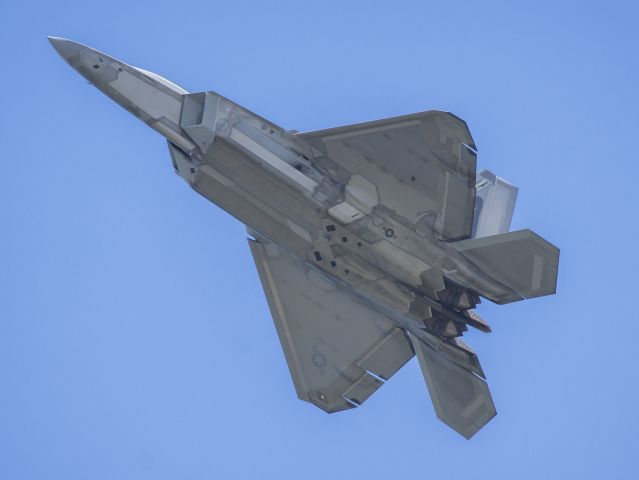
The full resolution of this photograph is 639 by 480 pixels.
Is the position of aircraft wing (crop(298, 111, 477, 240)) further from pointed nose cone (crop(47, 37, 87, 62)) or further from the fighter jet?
pointed nose cone (crop(47, 37, 87, 62))

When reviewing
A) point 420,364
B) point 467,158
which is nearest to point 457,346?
point 420,364

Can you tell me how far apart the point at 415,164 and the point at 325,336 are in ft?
20.2

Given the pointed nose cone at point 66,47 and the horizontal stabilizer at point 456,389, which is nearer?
the pointed nose cone at point 66,47

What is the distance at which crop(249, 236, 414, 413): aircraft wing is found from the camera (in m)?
28.6

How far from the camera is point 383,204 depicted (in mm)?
25297

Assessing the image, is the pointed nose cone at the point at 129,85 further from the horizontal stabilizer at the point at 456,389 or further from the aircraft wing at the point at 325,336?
the horizontal stabilizer at the point at 456,389

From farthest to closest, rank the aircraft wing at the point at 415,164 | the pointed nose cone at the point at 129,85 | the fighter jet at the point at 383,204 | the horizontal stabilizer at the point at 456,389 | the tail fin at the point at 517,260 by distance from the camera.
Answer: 1. the horizontal stabilizer at the point at 456,389
2. the pointed nose cone at the point at 129,85
3. the fighter jet at the point at 383,204
4. the aircraft wing at the point at 415,164
5. the tail fin at the point at 517,260

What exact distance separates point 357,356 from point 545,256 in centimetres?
648

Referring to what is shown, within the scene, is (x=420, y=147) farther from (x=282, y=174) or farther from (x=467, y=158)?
(x=282, y=174)

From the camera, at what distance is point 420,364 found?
88.5ft

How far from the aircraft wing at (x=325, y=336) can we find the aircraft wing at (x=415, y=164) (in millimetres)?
4139

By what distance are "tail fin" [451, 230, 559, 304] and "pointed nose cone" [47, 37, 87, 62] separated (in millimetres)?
9373

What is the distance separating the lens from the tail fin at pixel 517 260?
952 inches

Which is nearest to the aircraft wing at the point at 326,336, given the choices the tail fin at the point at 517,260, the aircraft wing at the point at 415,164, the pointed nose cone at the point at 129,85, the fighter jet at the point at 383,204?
the fighter jet at the point at 383,204
